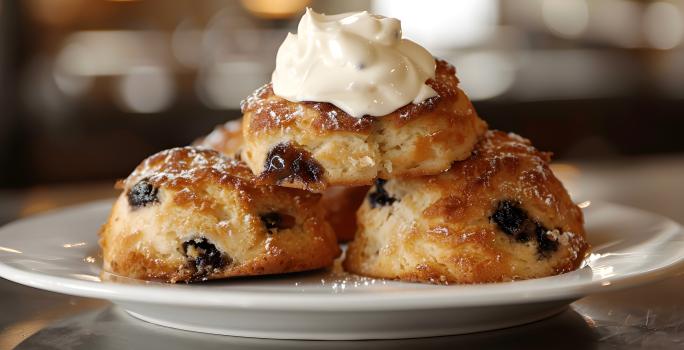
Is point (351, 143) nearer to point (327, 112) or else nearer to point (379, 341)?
point (327, 112)

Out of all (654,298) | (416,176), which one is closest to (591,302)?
(654,298)

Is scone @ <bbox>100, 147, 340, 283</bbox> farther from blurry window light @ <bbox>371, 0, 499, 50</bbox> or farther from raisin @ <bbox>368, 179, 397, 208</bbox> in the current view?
blurry window light @ <bbox>371, 0, 499, 50</bbox>

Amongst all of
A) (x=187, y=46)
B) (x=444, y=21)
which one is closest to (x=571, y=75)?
(x=444, y=21)

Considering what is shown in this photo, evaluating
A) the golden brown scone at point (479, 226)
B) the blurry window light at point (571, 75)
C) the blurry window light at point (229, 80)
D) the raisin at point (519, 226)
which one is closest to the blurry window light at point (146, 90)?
the blurry window light at point (229, 80)

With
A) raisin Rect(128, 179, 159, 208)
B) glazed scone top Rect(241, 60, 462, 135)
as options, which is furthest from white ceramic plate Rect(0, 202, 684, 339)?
glazed scone top Rect(241, 60, 462, 135)

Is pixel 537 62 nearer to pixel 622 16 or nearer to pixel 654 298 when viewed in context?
pixel 622 16

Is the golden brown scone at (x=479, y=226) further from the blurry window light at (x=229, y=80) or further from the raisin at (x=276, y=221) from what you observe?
the blurry window light at (x=229, y=80)
